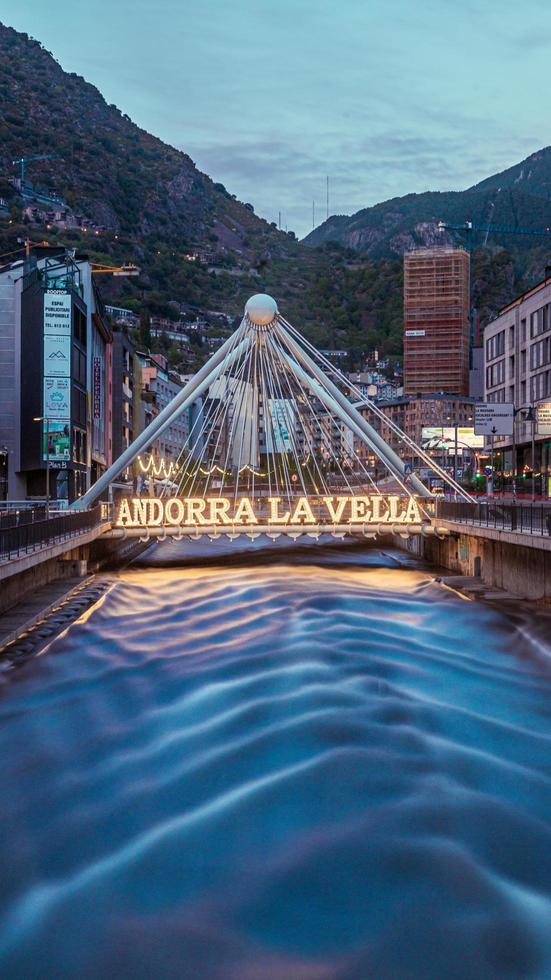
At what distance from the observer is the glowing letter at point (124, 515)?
50500 millimetres

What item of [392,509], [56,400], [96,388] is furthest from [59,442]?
[392,509]

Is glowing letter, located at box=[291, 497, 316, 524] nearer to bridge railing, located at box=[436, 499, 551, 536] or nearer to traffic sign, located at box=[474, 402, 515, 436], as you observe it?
bridge railing, located at box=[436, 499, 551, 536]

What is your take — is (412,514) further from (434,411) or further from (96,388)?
(434,411)

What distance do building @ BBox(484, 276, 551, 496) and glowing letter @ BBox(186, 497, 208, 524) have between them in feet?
95.6

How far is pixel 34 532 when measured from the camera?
31297mm

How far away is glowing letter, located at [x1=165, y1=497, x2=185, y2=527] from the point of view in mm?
50438

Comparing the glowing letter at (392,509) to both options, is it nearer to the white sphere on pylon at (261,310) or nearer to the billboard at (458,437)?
the white sphere on pylon at (261,310)

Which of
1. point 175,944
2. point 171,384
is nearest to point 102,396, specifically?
point 171,384

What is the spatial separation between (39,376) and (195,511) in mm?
26904

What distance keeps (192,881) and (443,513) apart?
3733cm

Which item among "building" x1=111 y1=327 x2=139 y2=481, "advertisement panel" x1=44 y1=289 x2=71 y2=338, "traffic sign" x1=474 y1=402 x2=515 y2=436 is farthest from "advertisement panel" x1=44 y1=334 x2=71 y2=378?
"building" x1=111 y1=327 x2=139 y2=481

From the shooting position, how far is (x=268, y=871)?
13.9m

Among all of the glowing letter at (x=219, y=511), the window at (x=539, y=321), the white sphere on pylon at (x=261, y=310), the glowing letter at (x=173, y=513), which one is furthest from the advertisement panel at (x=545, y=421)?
the glowing letter at (x=173, y=513)

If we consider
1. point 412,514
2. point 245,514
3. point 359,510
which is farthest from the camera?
point 359,510
